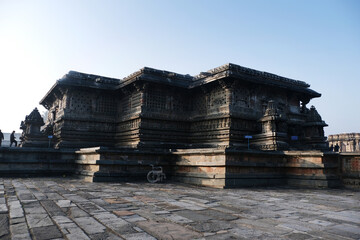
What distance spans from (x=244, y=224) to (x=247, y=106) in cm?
1220

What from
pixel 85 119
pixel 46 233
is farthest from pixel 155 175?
pixel 85 119

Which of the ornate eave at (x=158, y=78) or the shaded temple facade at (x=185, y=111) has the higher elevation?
the ornate eave at (x=158, y=78)

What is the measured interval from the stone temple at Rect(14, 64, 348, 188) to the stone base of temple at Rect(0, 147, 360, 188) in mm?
45

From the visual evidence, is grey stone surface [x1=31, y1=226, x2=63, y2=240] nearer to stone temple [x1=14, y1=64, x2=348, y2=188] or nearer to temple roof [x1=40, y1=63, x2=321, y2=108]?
stone temple [x1=14, y1=64, x2=348, y2=188]

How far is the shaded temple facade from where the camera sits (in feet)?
47.9

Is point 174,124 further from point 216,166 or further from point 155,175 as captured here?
point 216,166

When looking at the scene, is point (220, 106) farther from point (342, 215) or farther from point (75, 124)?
point (342, 215)

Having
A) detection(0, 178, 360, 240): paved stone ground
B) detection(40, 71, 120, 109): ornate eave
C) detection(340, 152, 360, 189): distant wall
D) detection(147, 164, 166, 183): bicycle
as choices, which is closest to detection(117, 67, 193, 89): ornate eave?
detection(40, 71, 120, 109): ornate eave

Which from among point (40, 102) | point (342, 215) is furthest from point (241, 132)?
point (40, 102)

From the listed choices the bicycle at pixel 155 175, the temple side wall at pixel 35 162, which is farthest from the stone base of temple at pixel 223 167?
the temple side wall at pixel 35 162

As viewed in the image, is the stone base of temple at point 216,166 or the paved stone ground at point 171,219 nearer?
the paved stone ground at point 171,219

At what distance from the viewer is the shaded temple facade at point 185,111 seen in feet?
47.9

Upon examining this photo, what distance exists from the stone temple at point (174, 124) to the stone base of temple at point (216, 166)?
45 mm

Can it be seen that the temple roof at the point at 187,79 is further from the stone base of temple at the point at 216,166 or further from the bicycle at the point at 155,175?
the bicycle at the point at 155,175
